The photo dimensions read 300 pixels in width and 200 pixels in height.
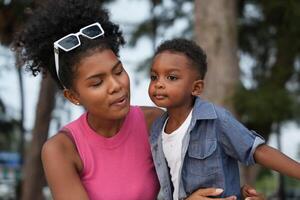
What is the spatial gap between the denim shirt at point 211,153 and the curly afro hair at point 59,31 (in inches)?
18.1

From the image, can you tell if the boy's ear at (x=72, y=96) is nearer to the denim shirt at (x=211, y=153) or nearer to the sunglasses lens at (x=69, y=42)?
the sunglasses lens at (x=69, y=42)

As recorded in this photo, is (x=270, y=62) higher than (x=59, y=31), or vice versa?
(x=59, y=31)

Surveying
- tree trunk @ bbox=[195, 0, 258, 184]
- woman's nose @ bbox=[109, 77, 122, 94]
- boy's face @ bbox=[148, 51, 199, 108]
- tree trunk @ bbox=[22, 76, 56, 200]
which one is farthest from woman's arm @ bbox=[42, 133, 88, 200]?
A: tree trunk @ bbox=[22, 76, 56, 200]

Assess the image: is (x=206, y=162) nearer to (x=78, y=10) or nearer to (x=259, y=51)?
(x=78, y=10)

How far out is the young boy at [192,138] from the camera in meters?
2.51

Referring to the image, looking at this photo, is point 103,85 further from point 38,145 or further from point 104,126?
point 38,145

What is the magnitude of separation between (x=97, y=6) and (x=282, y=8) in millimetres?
5412

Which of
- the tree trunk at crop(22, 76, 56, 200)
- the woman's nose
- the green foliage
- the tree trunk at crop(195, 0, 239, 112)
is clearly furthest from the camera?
the tree trunk at crop(22, 76, 56, 200)

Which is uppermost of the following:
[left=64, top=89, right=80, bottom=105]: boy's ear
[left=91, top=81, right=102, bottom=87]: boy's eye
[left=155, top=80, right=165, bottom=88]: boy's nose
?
[left=91, top=81, right=102, bottom=87]: boy's eye

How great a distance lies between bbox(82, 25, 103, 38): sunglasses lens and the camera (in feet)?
8.39

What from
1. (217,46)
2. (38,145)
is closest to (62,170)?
(217,46)

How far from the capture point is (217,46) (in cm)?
676

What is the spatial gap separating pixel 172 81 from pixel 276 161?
523 mm

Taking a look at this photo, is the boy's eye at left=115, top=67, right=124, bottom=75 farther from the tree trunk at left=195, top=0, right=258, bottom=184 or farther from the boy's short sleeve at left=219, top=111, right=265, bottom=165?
the tree trunk at left=195, top=0, right=258, bottom=184
